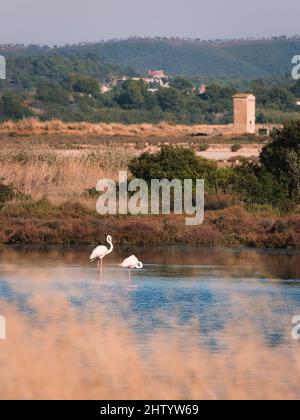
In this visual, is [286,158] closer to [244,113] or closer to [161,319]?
[161,319]

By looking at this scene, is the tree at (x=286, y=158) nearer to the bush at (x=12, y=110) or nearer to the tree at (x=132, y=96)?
the bush at (x=12, y=110)

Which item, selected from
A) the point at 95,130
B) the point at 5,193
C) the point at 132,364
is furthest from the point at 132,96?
the point at 132,364

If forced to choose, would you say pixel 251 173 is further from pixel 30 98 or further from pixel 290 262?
pixel 30 98

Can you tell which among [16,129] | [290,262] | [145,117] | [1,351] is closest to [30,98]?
[145,117]

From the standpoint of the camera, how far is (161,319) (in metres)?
16.0

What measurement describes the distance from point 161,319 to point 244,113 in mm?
64249

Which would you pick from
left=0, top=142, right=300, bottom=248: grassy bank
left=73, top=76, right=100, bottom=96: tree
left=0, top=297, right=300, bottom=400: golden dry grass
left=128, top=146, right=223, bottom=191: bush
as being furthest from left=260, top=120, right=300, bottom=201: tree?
left=73, top=76, right=100, bottom=96: tree

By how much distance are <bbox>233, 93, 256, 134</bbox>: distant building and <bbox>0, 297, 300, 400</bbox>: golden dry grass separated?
62.7m

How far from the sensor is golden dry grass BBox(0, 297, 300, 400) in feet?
38.7

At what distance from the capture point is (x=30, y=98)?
114 metres

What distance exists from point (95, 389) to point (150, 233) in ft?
44.0

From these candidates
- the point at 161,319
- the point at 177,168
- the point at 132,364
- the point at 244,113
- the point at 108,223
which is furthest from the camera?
the point at 244,113

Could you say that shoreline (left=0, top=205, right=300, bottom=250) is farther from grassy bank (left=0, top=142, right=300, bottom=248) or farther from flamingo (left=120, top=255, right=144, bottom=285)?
flamingo (left=120, top=255, right=144, bottom=285)

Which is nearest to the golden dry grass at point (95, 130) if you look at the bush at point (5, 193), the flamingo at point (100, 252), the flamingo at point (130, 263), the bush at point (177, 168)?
the bush at point (177, 168)
